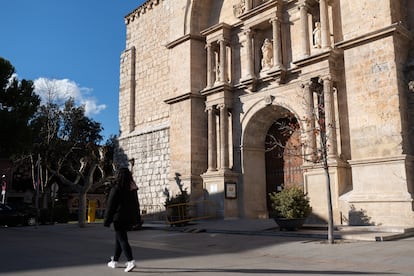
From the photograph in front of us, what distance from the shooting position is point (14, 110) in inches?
790

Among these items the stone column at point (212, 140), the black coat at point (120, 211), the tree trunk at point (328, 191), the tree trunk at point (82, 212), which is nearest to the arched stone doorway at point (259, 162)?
the stone column at point (212, 140)

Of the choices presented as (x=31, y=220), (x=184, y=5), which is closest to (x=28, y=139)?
(x=31, y=220)

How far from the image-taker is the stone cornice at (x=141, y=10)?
24594 millimetres

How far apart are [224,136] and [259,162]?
187cm

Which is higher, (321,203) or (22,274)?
(321,203)

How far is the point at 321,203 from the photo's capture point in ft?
45.9

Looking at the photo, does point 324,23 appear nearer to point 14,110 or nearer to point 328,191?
point 328,191

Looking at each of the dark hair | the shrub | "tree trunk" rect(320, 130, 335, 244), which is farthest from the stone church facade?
the dark hair

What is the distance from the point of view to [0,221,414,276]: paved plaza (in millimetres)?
6309

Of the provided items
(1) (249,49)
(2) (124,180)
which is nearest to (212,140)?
(1) (249,49)

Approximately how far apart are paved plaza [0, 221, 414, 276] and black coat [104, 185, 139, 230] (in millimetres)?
694

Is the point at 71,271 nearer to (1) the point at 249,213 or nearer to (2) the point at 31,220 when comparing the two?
(1) the point at 249,213

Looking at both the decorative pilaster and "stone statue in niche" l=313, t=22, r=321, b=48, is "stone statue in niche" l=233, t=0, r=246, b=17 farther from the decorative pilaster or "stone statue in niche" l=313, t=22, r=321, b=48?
"stone statue in niche" l=313, t=22, r=321, b=48

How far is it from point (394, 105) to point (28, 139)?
15.2 m
